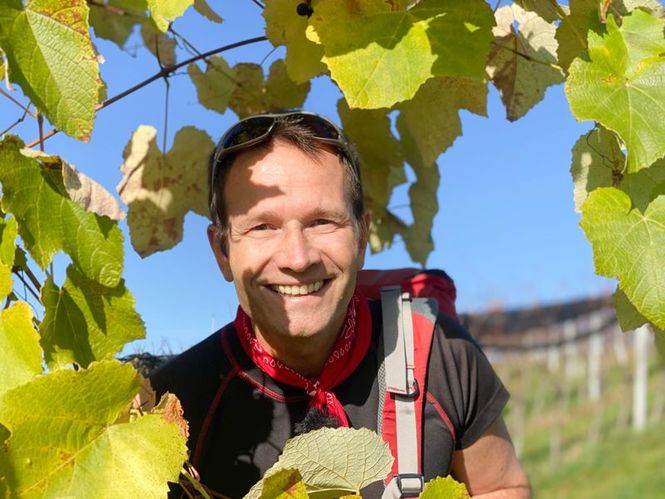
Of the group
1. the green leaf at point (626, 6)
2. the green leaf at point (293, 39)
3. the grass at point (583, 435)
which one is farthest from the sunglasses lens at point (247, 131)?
the grass at point (583, 435)

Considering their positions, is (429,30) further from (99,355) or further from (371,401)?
(371,401)

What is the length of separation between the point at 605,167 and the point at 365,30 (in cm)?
42

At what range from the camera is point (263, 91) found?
81.1 inches

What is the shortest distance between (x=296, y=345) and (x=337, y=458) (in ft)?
1.79

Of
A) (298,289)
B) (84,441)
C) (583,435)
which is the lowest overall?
(583,435)

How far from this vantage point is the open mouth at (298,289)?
156 centimetres

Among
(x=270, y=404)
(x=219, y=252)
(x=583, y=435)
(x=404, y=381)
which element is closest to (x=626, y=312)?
(x=404, y=381)

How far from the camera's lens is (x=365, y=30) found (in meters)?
1.22

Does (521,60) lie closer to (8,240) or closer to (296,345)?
(296,345)

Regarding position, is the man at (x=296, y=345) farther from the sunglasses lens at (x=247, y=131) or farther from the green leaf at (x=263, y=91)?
the green leaf at (x=263, y=91)

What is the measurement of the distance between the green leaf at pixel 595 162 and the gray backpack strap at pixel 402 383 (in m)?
0.39

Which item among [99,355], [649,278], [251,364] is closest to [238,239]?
[251,364]

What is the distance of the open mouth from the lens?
5.10ft

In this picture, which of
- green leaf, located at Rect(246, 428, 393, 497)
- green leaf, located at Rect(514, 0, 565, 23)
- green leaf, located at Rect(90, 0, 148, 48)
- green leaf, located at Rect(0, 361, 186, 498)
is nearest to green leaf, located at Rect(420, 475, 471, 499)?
green leaf, located at Rect(246, 428, 393, 497)
